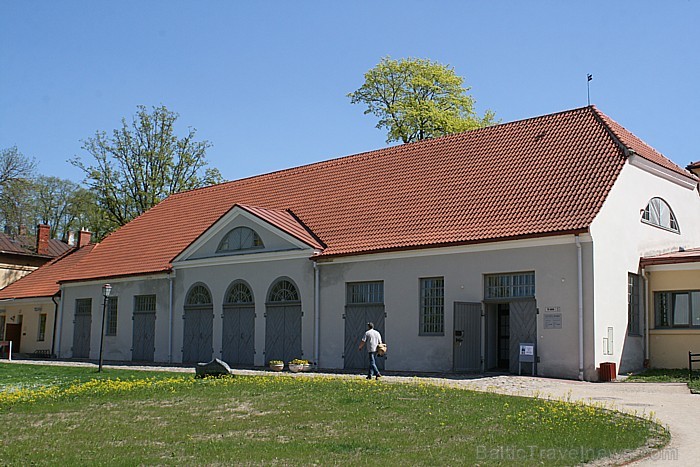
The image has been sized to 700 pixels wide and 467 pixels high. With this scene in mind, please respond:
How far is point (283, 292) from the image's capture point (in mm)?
28219

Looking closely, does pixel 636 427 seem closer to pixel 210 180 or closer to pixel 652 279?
pixel 652 279

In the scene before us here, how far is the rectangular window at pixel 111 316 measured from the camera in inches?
1367

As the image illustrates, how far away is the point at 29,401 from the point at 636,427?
38.3ft

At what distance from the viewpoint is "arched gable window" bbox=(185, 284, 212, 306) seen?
1209 inches

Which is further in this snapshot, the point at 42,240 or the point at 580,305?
the point at 42,240

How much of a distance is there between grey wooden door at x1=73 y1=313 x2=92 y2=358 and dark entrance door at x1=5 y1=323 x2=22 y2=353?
22.6 ft

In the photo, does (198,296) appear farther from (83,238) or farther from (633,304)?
(83,238)

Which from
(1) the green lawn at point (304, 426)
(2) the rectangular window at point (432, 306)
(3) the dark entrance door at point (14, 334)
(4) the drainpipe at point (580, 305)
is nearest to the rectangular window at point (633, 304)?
(4) the drainpipe at point (580, 305)

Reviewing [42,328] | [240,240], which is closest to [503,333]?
[240,240]

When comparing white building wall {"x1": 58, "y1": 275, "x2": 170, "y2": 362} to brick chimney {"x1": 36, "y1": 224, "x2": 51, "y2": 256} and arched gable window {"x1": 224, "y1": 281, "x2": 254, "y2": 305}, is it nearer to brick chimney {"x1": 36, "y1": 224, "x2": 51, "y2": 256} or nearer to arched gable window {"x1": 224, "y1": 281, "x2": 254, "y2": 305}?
arched gable window {"x1": 224, "y1": 281, "x2": 254, "y2": 305}

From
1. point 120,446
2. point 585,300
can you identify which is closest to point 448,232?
point 585,300

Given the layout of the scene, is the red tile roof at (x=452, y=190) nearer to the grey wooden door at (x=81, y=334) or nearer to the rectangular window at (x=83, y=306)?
the rectangular window at (x=83, y=306)

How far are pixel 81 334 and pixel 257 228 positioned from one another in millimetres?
12060

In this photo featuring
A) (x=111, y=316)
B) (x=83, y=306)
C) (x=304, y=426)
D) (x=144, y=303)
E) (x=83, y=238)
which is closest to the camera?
(x=304, y=426)
